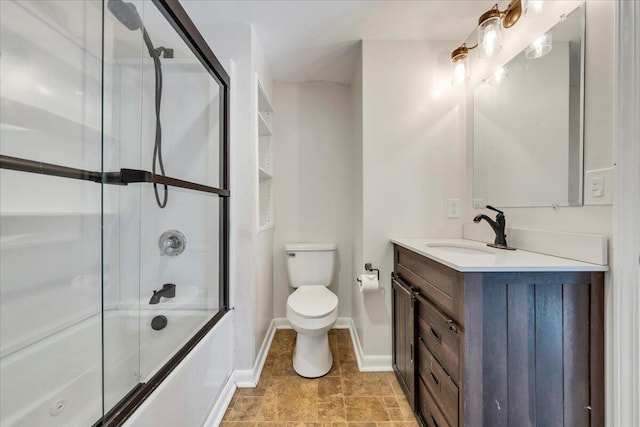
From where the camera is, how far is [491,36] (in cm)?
132

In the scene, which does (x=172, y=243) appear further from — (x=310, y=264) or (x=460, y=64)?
(x=460, y=64)

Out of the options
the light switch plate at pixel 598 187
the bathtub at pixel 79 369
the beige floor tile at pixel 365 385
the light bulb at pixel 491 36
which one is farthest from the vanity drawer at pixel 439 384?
the light bulb at pixel 491 36

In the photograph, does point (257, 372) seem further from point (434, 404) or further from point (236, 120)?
point (236, 120)

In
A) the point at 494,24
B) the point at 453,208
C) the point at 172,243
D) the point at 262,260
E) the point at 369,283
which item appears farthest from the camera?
the point at 262,260

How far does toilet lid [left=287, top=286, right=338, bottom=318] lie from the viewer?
1646 millimetres

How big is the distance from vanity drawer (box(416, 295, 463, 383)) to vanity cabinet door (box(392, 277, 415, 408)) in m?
0.09

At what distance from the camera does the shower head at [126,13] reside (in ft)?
3.61

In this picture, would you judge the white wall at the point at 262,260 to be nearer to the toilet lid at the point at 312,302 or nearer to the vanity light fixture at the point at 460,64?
the toilet lid at the point at 312,302

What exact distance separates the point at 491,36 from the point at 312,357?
2.08 m

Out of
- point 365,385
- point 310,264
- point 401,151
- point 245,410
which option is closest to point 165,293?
point 245,410

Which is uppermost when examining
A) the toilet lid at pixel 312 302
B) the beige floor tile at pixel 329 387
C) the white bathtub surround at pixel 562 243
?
the white bathtub surround at pixel 562 243

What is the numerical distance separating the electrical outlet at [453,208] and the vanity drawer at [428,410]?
1.02 m

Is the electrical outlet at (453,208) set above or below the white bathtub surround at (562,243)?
above

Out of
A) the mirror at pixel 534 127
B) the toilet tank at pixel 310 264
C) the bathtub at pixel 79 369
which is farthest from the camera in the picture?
the toilet tank at pixel 310 264
